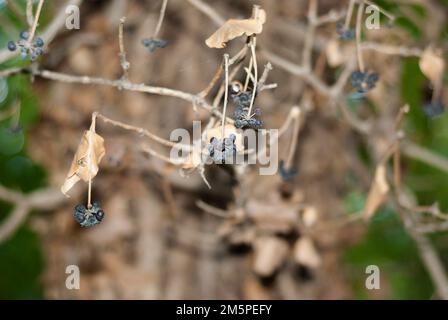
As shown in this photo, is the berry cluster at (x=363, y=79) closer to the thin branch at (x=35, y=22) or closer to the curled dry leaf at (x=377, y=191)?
the curled dry leaf at (x=377, y=191)

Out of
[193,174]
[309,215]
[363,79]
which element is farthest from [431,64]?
[193,174]

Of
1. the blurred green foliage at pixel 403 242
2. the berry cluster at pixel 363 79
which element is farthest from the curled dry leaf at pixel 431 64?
the blurred green foliage at pixel 403 242

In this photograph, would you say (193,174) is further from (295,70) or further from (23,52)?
(23,52)

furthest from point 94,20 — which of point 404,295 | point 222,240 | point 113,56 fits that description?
point 404,295

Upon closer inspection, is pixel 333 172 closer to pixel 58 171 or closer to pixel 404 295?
pixel 58 171

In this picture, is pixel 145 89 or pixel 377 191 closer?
pixel 145 89

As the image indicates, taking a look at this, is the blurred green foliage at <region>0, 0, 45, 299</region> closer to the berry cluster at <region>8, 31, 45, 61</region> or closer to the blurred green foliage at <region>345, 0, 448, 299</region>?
the blurred green foliage at <region>345, 0, 448, 299</region>

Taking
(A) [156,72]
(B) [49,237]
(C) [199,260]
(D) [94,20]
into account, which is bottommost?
(C) [199,260]
